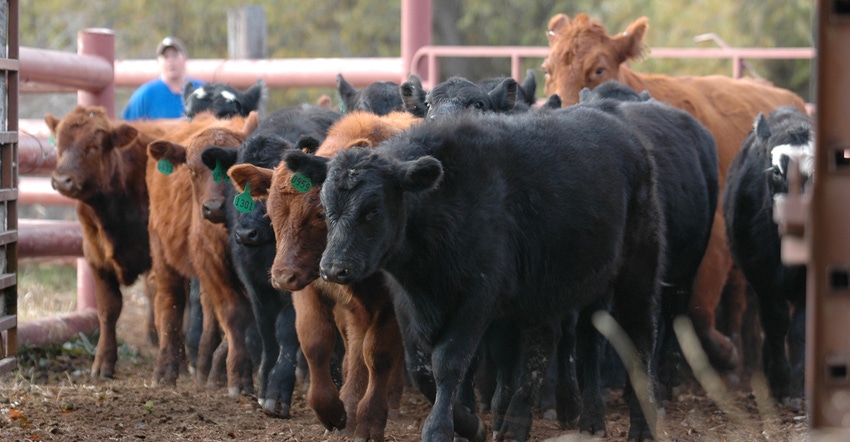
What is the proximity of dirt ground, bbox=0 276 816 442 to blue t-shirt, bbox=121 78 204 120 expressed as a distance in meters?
3.93

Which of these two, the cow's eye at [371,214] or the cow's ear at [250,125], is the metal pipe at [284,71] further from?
the cow's eye at [371,214]

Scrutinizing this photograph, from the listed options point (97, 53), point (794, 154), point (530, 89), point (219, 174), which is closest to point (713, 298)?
point (794, 154)

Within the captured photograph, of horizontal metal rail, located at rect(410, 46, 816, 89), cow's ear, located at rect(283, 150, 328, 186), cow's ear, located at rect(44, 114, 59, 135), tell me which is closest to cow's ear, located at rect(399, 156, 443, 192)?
cow's ear, located at rect(283, 150, 328, 186)

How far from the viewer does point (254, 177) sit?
239 inches

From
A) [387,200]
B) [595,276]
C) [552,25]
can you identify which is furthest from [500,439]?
[552,25]

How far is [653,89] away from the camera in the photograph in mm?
9820

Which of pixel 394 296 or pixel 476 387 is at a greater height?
pixel 394 296

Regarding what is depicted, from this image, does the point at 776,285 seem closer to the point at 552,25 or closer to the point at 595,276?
the point at 595,276

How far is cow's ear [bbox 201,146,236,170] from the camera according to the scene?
681cm

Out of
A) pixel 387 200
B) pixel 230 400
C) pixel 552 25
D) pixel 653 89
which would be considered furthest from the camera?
pixel 552 25

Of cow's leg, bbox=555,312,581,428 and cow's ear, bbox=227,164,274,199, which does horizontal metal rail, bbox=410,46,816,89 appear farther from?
cow's ear, bbox=227,164,274,199

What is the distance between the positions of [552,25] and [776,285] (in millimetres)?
3991

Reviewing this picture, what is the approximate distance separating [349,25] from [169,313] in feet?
62.5

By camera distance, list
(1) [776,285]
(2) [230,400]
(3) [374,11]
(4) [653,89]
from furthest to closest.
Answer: (3) [374,11] → (4) [653,89] → (1) [776,285] → (2) [230,400]
